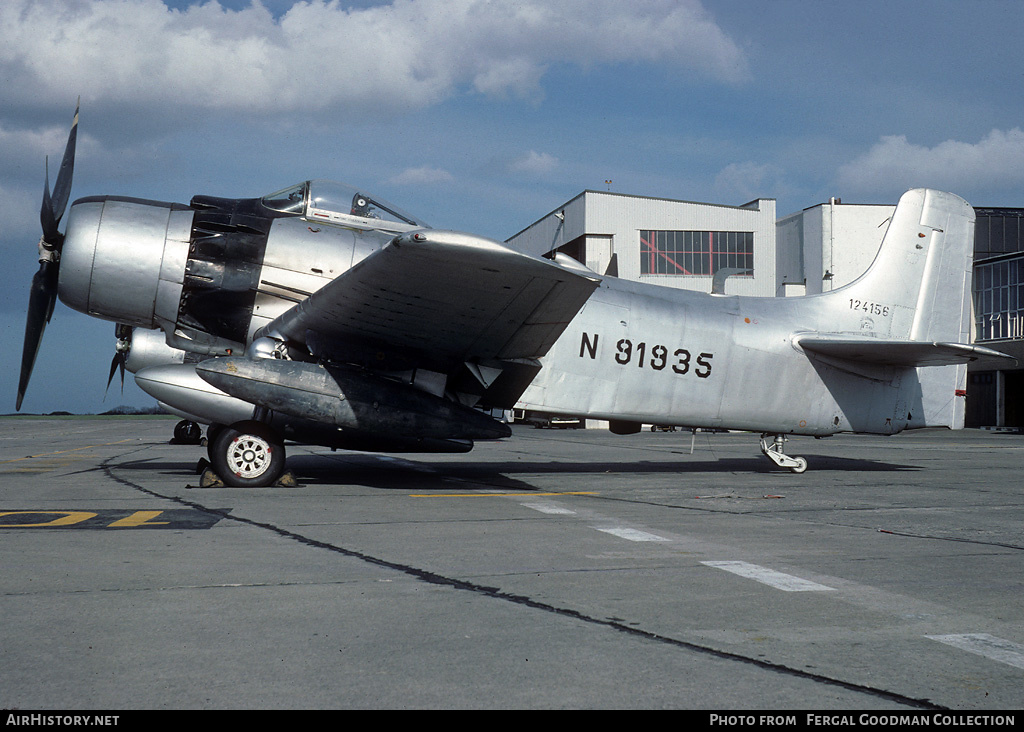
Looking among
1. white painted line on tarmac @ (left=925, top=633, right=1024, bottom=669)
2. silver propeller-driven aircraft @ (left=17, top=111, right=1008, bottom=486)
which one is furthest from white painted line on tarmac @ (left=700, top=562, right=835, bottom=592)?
silver propeller-driven aircraft @ (left=17, top=111, right=1008, bottom=486)

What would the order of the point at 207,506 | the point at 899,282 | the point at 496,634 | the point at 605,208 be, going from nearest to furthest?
the point at 496,634, the point at 207,506, the point at 899,282, the point at 605,208

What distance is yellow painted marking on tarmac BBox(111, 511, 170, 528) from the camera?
6309 millimetres

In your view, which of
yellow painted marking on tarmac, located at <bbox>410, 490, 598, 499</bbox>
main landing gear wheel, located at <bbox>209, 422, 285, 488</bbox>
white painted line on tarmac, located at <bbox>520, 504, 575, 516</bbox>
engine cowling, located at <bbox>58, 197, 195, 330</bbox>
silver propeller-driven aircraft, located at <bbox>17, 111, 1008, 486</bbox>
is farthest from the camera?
engine cowling, located at <bbox>58, 197, 195, 330</bbox>

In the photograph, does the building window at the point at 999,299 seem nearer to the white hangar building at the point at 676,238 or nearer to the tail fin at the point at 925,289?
the white hangar building at the point at 676,238

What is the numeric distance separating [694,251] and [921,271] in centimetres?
3060

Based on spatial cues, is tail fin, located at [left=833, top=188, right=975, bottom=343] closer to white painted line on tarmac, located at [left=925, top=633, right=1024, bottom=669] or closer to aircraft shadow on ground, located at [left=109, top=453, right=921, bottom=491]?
aircraft shadow on ground, located at [left=109, top=453, right=921, bottom=491]

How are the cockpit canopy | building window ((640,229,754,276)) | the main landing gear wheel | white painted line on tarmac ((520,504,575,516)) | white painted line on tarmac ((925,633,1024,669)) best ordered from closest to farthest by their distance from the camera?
white painted line on tarmac ((925,633,1024,669)), white painted line on tarmac ((520,504,575,516)), the main landing gear wheel, the cockpit canopy, building window ((640,229,754,276))

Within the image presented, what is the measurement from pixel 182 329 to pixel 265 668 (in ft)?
26.3

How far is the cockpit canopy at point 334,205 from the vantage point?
9875 millimetres

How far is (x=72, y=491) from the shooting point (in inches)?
354

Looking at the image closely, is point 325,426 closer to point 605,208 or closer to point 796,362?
point 796,362

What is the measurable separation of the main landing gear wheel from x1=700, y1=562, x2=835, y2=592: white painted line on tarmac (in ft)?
Answer: 19.1

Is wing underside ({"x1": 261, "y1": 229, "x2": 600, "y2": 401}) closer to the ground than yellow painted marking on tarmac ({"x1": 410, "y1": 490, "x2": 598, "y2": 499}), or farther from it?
farther from it
